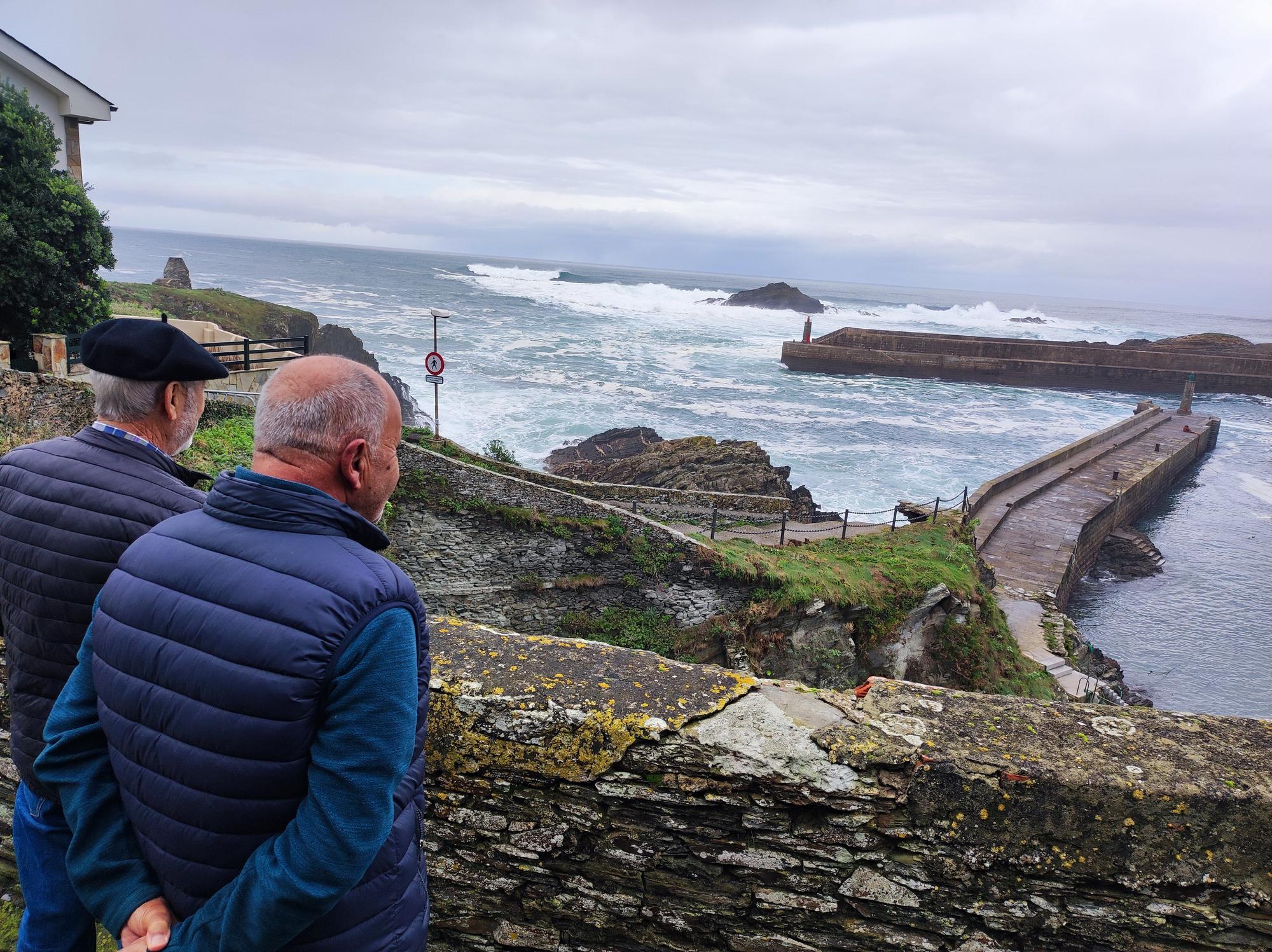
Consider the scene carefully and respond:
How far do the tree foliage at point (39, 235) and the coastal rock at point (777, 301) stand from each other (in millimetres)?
106793

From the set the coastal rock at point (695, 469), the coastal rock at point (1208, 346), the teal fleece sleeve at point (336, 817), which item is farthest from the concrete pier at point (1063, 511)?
the coastal rock at point (1208, 346)

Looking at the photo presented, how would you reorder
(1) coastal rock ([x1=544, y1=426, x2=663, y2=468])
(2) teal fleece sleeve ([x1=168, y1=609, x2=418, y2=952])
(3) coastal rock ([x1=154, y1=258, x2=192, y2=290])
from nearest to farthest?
1. (2) teal fleece sleeve ([x1=168, y1=609, x2=418, y2=952])
2. (1) coastal rock ([x1=544, y1=426, x2=663, y2=468])
3. (3) coastal rock ([x1=154, y1=258, x2=192, y2=290])

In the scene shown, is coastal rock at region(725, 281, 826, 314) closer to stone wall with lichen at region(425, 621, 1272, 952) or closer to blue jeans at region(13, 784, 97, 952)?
stone wall with lichen at region(425, 621, 1272, 952)

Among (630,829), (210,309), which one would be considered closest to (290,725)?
(630,829)

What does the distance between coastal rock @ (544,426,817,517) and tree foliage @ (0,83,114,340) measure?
11794 millimetres

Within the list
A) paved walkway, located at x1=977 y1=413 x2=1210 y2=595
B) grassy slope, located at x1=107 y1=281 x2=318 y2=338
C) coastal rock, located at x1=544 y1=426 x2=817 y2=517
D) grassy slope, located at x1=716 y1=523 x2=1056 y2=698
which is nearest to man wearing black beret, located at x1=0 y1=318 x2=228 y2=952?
grassy slope, located at x1=716 y1=523 x2=1056 y2=698

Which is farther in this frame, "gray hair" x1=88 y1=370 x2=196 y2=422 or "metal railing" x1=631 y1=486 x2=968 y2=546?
"metal railing" x1=631 y1=486 x2=968 y2=546

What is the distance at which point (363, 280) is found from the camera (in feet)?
349

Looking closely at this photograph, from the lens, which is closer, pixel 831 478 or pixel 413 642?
pixel 413 642

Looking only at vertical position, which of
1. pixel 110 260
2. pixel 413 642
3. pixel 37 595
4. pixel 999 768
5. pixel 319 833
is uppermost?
pixel 110 260

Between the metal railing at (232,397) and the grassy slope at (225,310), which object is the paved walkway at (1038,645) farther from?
the grassy slope at (225,310)

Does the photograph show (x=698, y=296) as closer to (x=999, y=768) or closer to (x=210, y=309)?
(x=210, y=309)

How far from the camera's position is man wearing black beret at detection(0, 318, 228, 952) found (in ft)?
5.98

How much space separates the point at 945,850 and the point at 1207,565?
25689mm
